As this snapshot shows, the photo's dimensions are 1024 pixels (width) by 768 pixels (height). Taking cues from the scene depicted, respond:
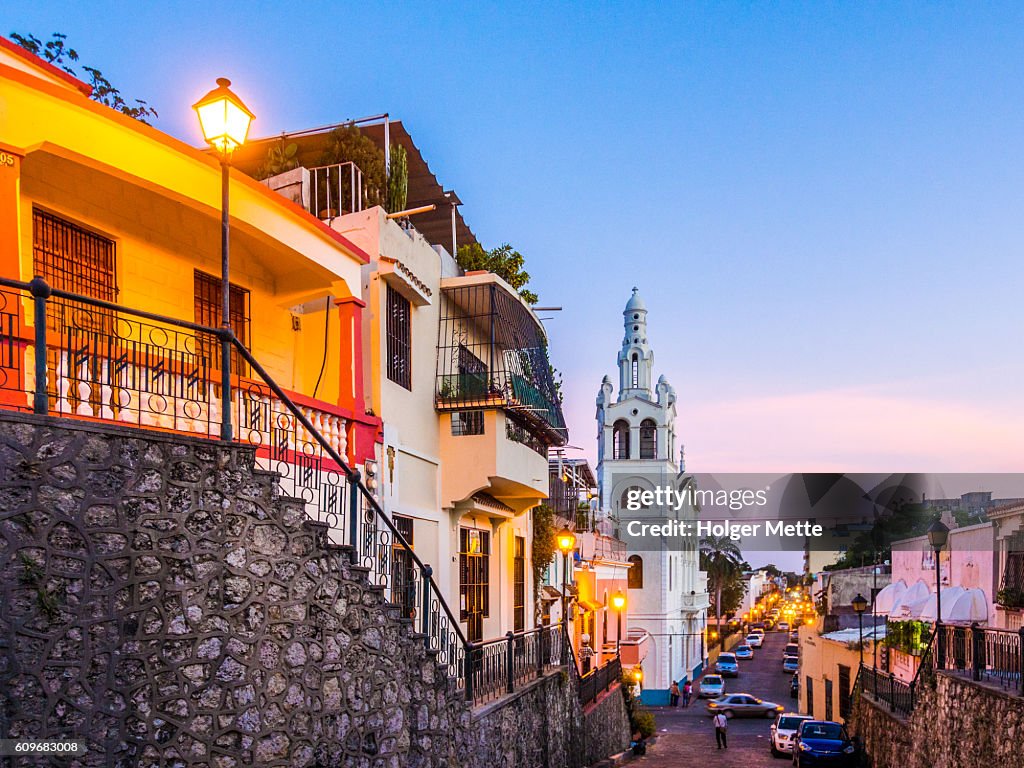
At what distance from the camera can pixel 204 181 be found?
35.6 feet

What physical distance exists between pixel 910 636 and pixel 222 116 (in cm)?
2093

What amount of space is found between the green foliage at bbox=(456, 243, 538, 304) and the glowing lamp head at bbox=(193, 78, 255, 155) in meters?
11.3

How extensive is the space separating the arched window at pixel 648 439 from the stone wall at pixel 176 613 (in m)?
55.7

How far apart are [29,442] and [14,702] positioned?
66.4 inches

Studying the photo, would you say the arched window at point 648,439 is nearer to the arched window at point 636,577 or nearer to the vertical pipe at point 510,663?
the arched window at point 636,577

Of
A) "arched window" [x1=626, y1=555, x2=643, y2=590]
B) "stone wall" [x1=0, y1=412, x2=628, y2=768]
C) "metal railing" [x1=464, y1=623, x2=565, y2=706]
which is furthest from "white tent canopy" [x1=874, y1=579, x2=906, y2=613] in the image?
"arched window" [x1=626, y1=555, x2=643, y2=590]

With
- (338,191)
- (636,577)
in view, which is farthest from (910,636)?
(636,577)

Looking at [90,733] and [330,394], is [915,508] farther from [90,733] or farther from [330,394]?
[90,733]

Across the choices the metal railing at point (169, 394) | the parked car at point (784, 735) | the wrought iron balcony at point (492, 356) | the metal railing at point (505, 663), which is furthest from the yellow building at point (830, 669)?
the metal railing at point (169, 394)

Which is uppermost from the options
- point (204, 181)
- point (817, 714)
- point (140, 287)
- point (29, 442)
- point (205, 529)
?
point (204, 181)

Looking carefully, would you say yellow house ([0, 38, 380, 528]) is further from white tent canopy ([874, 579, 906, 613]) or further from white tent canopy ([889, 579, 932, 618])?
white tent canopy ([874, 579, 906, 613])

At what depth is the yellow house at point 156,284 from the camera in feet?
26.5

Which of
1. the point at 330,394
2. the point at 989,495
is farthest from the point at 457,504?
the point at 989,495

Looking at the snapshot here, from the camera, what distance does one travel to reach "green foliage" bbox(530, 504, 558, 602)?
23.0 m
